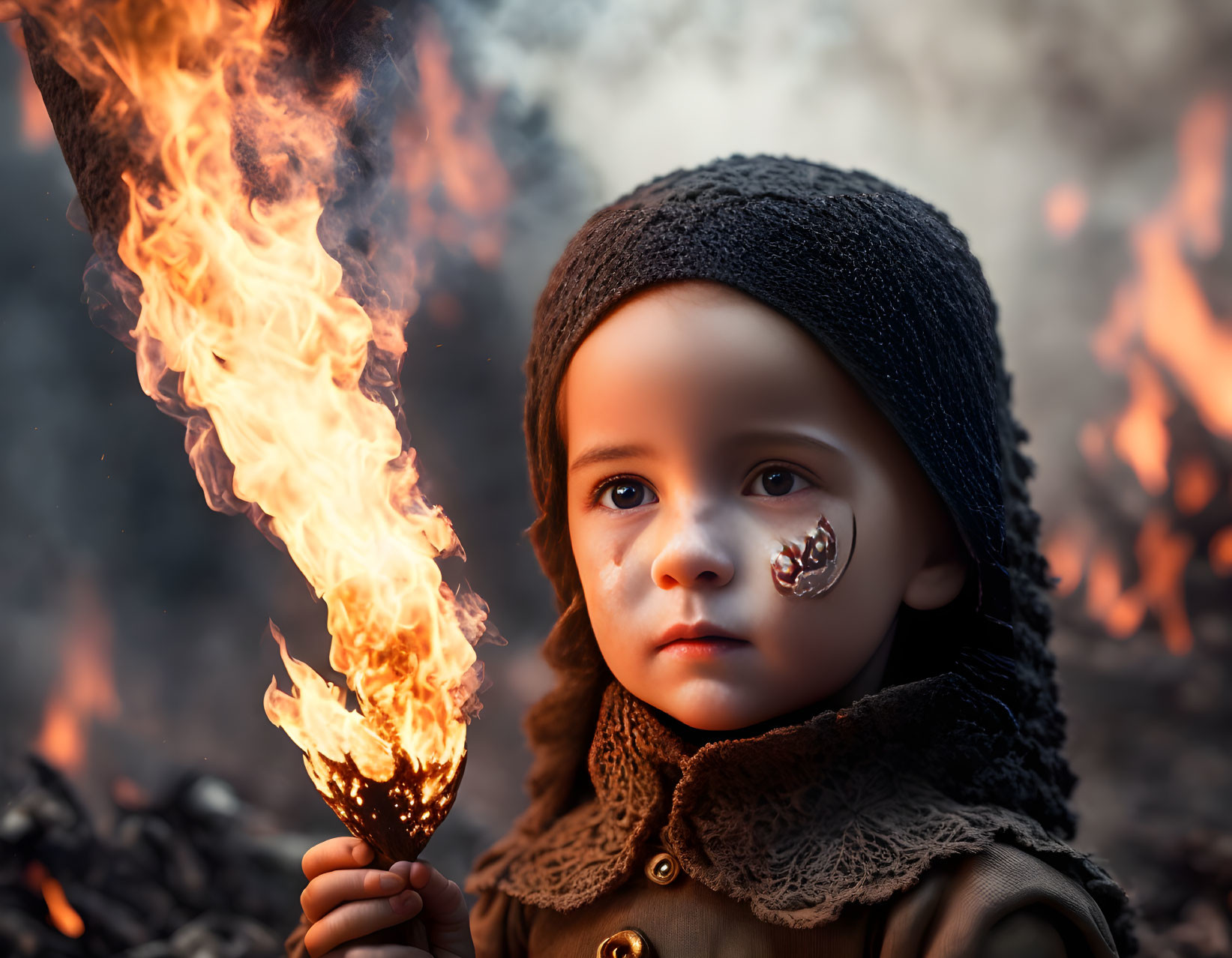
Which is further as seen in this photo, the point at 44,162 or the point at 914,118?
the point at 914,118

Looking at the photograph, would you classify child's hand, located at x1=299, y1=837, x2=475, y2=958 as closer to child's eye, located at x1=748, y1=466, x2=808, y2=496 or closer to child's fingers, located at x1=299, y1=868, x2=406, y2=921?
child's fingers, located at x1=299, y1=868, x2=406, y2=921

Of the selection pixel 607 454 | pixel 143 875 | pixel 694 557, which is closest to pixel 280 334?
pixel 607 454

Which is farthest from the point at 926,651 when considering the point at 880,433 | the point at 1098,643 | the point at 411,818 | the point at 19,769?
the point at 19,769

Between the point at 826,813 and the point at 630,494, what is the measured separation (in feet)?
1.37

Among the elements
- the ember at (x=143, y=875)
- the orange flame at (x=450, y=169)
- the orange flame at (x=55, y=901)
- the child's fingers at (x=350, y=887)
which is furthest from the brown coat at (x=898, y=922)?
the orange flame at (x=450, y=169)

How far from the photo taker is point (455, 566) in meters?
1.82

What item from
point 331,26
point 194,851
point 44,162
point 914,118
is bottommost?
point 194,851

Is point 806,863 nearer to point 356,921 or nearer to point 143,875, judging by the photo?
point 356,921

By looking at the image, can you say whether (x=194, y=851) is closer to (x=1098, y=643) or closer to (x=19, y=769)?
(x=19, y=769)

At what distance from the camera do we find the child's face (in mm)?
1081

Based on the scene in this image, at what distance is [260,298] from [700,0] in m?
1.11

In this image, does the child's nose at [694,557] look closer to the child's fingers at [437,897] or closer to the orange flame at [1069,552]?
the child's fingers at [437,897]

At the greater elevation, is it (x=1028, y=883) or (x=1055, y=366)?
(x=1055, y=366)

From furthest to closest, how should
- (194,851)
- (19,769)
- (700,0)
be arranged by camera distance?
(700,0), (194,851), (19,769)
